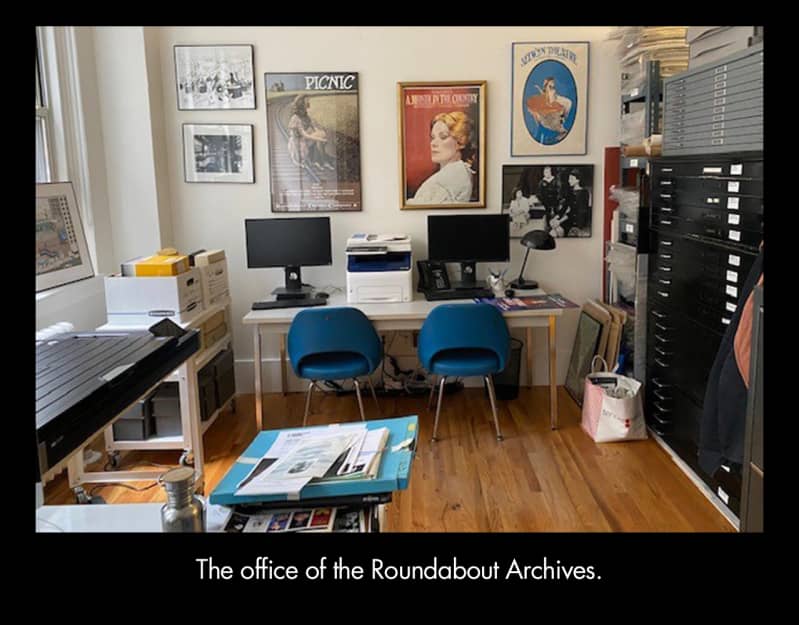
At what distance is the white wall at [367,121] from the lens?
3906mm

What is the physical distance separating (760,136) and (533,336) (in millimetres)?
2118

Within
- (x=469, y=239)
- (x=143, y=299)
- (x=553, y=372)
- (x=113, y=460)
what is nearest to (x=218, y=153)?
(x=143, y=299)

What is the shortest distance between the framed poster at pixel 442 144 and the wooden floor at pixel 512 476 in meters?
1.27

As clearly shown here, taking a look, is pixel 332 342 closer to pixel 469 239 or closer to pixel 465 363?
pixel 465 363

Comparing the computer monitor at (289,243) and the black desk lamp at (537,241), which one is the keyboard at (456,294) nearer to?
the black desk lamp at (537,241)

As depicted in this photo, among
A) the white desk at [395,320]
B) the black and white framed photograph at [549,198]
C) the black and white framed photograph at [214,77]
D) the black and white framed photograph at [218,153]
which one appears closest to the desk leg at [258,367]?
the white desk at [395,320]

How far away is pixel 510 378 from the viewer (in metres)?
4.12

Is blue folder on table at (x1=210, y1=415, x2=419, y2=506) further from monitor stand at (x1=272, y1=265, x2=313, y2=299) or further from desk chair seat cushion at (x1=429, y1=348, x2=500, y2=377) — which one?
monitor stand at (x1=272, y1=265, x2=313, y2=299)

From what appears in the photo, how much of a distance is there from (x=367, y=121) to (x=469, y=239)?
3.04 feet

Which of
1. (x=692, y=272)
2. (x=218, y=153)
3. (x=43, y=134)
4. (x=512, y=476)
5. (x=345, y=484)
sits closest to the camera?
(x=345, y=484)

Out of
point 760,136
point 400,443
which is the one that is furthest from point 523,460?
point 400,443

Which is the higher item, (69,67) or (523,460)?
(69,67)
